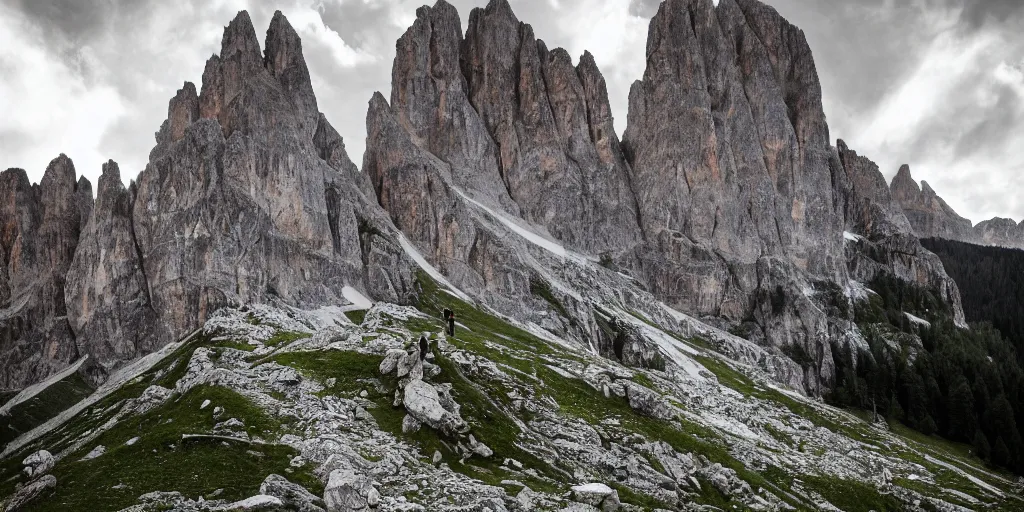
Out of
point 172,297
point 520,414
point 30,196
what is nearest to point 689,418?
point 520,414

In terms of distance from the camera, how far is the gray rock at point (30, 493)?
29.2m

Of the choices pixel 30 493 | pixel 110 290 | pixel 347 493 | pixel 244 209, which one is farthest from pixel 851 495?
pixel 110 290

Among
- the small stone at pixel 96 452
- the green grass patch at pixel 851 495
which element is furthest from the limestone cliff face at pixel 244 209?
the green grass patch at pixel 851 495

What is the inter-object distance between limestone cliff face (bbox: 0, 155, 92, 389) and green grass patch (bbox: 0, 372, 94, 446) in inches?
388

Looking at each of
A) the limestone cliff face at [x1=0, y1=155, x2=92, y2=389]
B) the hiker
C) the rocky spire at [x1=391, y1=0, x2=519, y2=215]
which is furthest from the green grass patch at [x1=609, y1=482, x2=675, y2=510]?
the rocky spire at [x1=391, y1=0, x2=519, y2=215]

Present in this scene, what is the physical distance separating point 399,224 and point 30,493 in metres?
122

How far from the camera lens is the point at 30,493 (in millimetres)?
30094

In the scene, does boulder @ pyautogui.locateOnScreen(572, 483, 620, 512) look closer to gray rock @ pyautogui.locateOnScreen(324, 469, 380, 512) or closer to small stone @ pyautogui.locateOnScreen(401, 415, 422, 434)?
small stone @ pyautogui.locateOnScreen(401, 415, 422, 434)

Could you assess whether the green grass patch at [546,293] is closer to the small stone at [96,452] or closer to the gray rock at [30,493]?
the small stone at [96,452]

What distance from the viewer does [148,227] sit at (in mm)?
115438

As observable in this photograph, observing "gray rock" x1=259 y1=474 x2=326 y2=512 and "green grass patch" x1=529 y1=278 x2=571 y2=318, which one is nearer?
"gray rock" x1=259 y1=474 x2=326 y2=512

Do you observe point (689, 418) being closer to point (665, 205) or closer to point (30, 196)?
point (665, 205)

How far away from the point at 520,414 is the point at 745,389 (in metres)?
77.1

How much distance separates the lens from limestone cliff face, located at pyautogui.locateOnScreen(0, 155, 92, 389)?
123 meters
